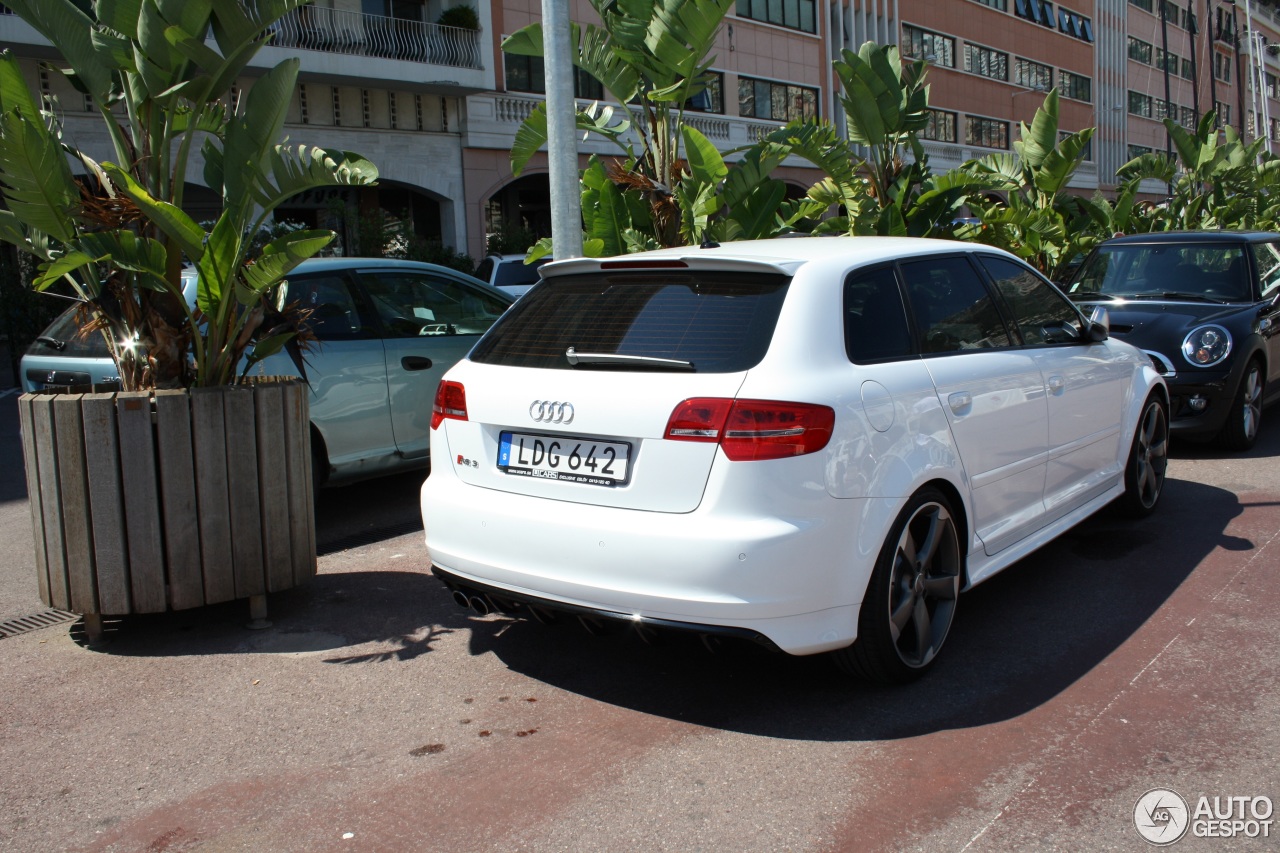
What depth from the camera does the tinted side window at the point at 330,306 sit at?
690cm

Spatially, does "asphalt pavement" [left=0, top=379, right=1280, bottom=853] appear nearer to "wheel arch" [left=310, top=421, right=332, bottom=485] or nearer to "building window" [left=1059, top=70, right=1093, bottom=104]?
"wheel arch" [left=310, top=421, right=332, bottom=485]

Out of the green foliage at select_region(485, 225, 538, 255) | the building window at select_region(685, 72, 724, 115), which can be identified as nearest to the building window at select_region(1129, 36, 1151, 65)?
the building window at select_region(685, 72, 724, 115)

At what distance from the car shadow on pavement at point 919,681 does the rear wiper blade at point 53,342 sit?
12.0 feet

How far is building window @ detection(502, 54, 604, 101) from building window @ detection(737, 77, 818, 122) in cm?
703

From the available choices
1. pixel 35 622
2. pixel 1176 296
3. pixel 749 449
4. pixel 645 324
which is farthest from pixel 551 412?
pixel 1176 296

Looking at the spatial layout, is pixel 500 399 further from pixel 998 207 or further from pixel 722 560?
pixel 998 207

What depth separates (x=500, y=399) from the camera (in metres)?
4.18

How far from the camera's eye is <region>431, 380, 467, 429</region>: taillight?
4.36 m

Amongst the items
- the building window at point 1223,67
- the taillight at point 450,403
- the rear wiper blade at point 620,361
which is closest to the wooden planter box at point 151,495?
the taillight at point 450,403

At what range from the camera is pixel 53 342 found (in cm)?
705

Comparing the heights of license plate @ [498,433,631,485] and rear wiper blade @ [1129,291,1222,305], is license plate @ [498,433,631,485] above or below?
below

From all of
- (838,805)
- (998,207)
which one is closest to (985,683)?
(838,805)

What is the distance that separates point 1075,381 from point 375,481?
517 centimetres

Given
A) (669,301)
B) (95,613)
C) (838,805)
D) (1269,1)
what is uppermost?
(1269,1)
